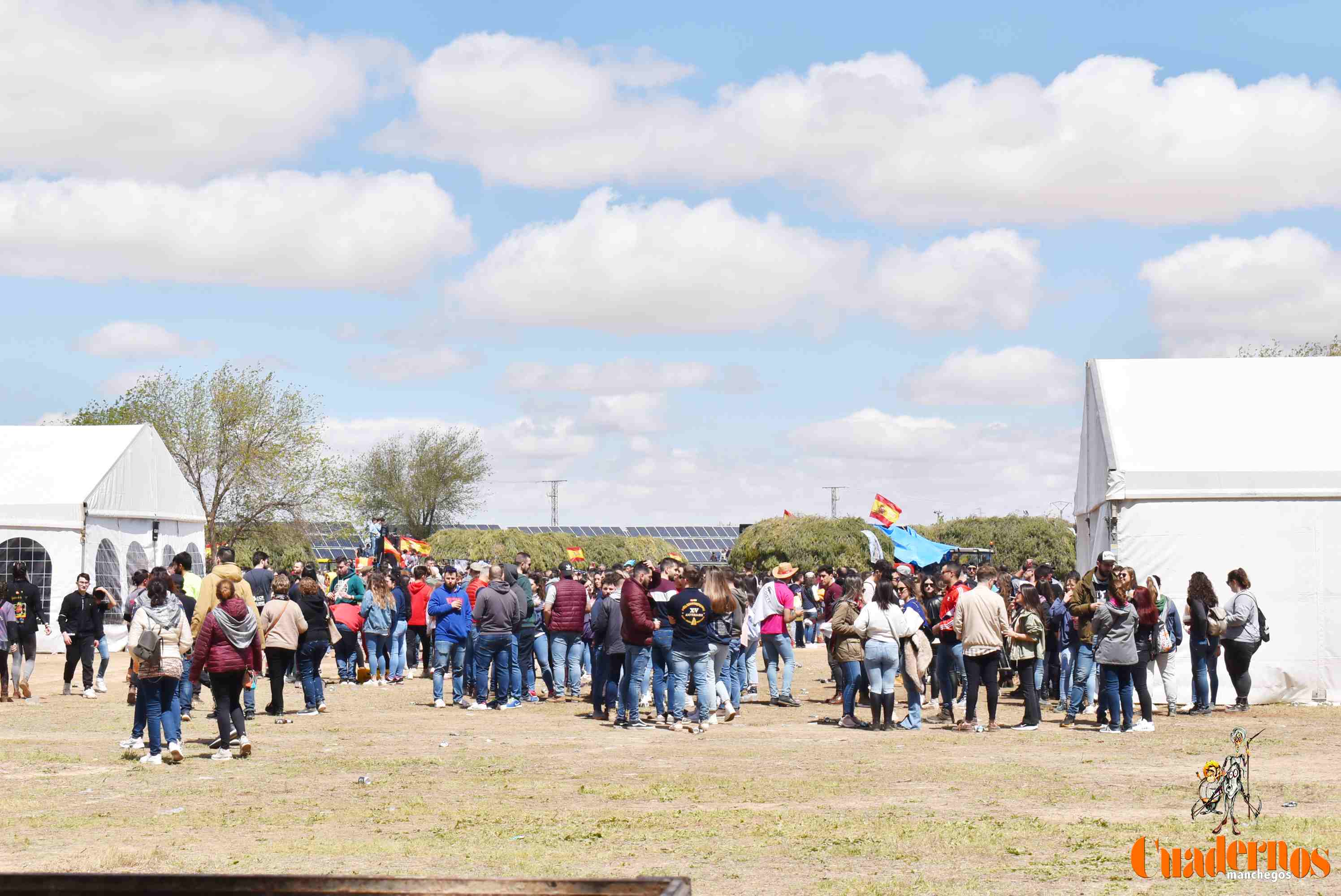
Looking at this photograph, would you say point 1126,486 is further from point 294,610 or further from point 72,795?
point 72,795

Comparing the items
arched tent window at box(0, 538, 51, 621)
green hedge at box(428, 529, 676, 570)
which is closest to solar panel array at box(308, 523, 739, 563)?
green hedge at box(428, 529, 676, 570)

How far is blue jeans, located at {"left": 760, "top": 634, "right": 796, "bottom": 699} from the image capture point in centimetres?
1655

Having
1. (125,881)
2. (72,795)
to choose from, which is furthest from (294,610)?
(125,881)

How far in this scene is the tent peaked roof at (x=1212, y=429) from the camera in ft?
54.7

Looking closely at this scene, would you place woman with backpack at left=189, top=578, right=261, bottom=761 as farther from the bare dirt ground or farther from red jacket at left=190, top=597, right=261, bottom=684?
the bare dirt ground

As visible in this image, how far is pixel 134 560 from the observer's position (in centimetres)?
2819

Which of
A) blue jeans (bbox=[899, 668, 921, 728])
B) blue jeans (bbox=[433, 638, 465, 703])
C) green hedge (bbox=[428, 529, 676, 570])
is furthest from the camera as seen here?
→ green hedge (bbox=[428, 529, 676, 570])

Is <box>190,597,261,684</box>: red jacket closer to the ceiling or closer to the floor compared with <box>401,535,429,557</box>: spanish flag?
closer to the floor

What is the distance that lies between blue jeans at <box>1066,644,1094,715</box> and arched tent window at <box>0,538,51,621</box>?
748 inches

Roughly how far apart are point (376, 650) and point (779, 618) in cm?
622

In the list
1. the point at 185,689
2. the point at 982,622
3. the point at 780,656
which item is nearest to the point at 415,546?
the point at 780,656

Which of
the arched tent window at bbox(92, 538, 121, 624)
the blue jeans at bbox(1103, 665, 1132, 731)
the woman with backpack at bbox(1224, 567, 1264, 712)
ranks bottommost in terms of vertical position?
the blue jeans at bbox(1103, 665, 1132, 731)

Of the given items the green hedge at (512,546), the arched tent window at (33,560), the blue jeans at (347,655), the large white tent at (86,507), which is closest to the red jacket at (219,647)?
the blue jeans at (347,655)

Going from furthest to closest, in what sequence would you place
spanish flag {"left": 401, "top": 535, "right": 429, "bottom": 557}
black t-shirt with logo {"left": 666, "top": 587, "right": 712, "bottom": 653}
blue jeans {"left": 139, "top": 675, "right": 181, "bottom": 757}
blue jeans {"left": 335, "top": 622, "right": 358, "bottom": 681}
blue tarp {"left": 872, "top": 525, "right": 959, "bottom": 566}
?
1. blue tarp {"left": 872, "top": 525, "right": 959, "bottom": 566}
2. spanish flag {"left": 401, "top": 535, "right": 429, "bottom": 557}
3. blue jeans {"left": 335, "top": 622, "right": 358, "bottom": 681}
4. black t-shirt with logo {"left": 666, "top": 587, "right": 712, "bottom": 653}
5. blue jeans {"left": 139, "top": 675, "right": 181, "bottom": 757}
